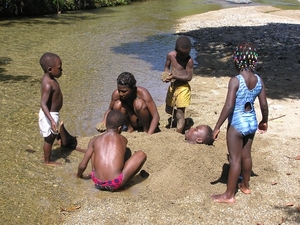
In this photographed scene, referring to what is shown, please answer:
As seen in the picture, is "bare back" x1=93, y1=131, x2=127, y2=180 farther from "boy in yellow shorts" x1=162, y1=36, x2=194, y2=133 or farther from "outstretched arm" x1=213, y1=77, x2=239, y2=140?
"boy in yellow shorts" x1=162, y1=36, x2=194, y2=133

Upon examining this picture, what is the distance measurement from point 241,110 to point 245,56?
534 millimetres

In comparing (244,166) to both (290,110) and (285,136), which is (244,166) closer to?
(285,136)

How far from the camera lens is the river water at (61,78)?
4203mm

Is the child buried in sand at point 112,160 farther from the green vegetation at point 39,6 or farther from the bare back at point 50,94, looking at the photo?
the green vegetation at point 39,6

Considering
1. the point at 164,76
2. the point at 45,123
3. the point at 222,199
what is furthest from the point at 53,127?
the point at 222,199

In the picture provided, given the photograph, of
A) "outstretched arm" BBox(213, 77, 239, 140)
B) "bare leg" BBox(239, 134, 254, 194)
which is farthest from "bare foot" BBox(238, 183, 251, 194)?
"outstretched arm" BBox(213, 77, 239, 140)

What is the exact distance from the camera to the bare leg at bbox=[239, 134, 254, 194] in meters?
3.94

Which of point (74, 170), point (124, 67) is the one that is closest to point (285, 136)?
point (74, 170)

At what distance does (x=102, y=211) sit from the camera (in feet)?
12.3

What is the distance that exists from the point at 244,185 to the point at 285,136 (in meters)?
1.81

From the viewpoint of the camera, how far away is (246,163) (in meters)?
4.00

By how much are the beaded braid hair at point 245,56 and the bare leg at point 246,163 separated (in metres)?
0.72

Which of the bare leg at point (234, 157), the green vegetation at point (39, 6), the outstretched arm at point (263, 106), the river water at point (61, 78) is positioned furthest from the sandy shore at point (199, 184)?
the green vegetation at point (39, 6)

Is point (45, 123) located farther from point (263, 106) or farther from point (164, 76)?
point (263, 106)
